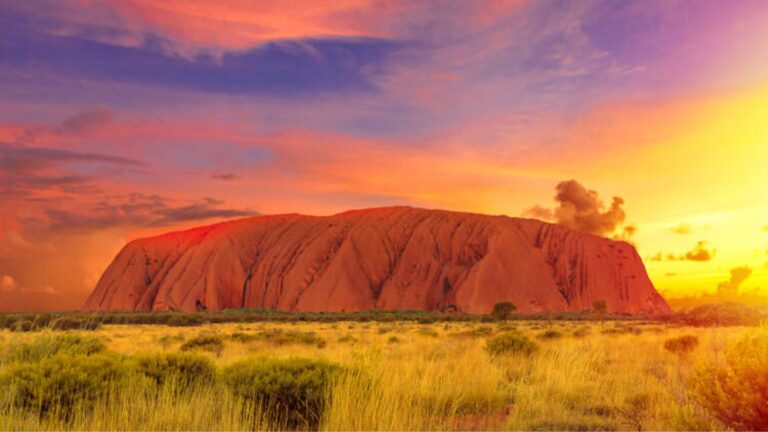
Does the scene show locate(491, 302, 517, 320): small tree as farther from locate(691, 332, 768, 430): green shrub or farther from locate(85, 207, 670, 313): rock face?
locate(691, 332, 768, 430): green shrub

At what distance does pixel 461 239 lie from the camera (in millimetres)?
92250

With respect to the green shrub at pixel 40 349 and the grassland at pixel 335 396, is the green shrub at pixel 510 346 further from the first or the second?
the green shrub at pixel 40 349

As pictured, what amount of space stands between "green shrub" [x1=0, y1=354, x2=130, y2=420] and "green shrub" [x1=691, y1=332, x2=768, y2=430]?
278 inches

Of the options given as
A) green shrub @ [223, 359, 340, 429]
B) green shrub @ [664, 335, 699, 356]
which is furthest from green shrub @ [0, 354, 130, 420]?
green shrub @ [664, 335, 699, 356]

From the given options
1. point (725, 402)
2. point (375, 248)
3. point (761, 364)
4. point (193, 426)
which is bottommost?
point (193, 426)

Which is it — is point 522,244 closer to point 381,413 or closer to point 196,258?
point 196,258

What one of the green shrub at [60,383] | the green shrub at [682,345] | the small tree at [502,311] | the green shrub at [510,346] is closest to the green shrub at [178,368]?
the green shrub at [60,383]

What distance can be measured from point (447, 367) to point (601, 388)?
289cm

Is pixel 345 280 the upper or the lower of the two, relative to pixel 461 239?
lower

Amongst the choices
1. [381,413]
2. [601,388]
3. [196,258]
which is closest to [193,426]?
[381,413]

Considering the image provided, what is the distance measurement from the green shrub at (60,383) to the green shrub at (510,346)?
980cm

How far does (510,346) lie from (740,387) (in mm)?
10210

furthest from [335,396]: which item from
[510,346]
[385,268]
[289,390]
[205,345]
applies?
[385,268]

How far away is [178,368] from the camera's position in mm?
9305
